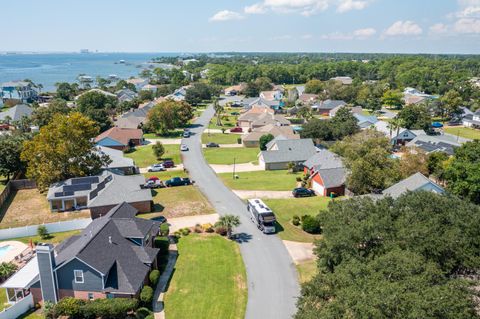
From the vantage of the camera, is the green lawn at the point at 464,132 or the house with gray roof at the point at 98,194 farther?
the green lawn at the point at 464,132

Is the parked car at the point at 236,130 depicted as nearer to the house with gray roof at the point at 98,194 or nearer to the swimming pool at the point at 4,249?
the house with gray roof at the point at 98,194

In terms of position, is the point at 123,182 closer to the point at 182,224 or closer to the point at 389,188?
the point at 182,224

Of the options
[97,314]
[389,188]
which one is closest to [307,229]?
[389,188]

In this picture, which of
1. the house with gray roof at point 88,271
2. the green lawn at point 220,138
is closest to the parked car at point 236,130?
the green lawn at point 220,138

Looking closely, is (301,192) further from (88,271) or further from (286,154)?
(88,271)

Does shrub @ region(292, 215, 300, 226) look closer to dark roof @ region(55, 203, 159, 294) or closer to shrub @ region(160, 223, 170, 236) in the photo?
shrub @ region(160, 223, 170, 236)
